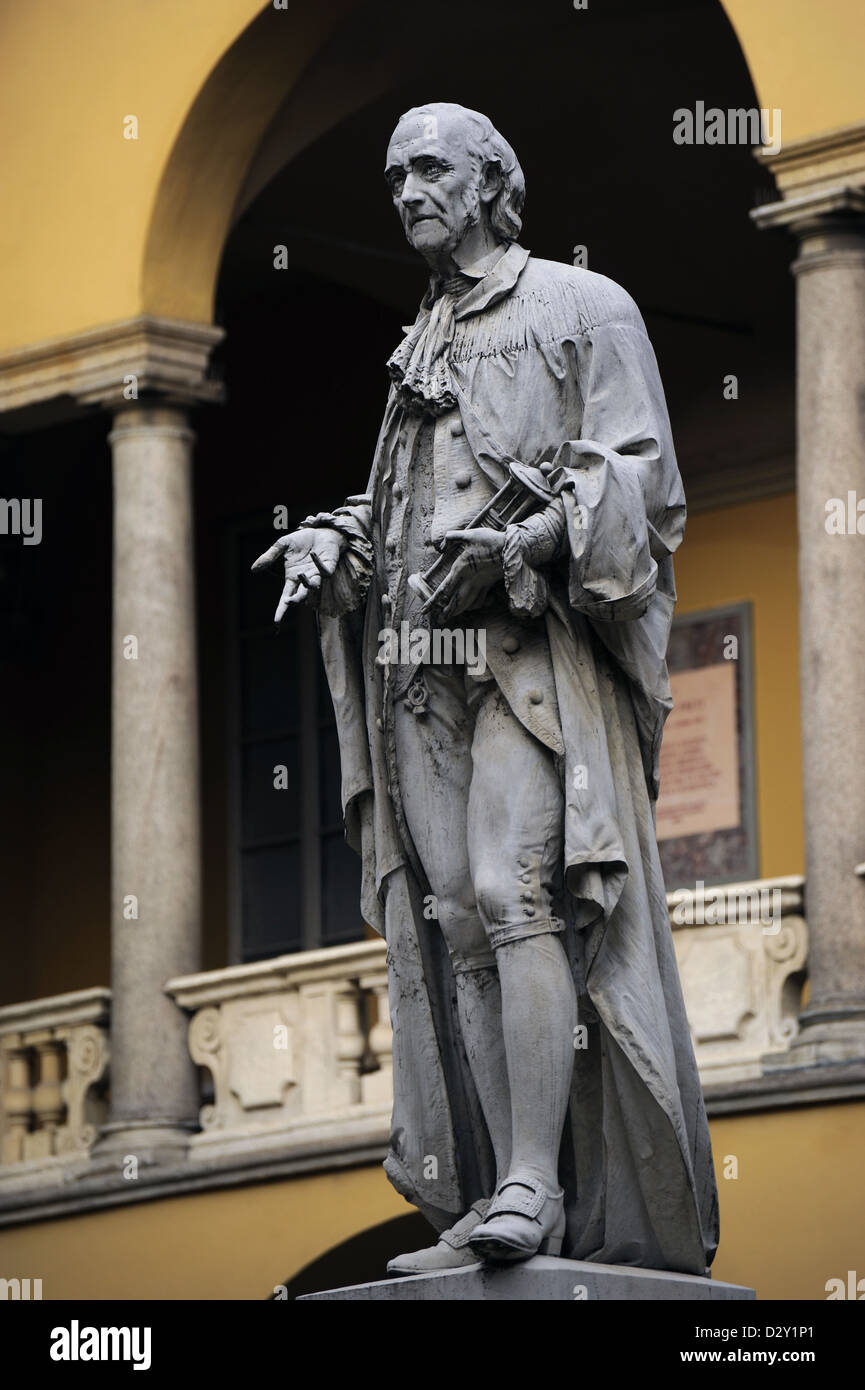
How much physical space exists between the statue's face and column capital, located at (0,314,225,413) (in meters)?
8.46

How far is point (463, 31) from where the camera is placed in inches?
580

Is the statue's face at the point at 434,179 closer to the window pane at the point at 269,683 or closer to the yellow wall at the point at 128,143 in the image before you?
the yellow wall at the point at 128,143

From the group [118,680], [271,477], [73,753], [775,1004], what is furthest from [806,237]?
[73,753]

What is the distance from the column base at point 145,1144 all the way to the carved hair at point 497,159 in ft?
27.3

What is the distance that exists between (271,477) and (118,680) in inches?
162

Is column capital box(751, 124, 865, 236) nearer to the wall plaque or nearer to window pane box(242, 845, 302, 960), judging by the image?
the wall plaque

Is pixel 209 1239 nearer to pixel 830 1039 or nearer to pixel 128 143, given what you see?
pixel 830 1039

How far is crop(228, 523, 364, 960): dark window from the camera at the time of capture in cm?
1783

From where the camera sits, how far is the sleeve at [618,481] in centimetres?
586

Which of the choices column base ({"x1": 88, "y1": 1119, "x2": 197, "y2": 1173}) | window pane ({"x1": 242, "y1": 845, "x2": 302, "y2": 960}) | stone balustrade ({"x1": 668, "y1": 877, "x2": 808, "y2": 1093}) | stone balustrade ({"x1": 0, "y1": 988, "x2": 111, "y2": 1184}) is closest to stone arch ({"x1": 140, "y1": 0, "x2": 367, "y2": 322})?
stone balustrade ({"x1": 0, "y1": 988, "x2": 111, "y2": 1184})

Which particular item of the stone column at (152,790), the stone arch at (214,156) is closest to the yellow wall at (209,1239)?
the stone column at (152,790)

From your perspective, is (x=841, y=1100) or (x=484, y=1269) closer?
(x=484, y=1269)

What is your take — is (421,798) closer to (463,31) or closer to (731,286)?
(463,31)
